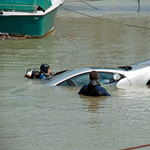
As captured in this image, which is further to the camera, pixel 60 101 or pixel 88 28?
pixel 88 28

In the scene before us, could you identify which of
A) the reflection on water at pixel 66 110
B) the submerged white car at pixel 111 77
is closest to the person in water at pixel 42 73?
the reflection on water at pixel 66 110

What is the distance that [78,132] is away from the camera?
20.0 feet

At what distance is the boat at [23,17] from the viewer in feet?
64.6

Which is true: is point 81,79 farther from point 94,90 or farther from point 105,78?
point 94,90

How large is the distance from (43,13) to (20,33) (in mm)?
1668

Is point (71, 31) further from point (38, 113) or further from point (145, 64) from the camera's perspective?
point (38, 113)

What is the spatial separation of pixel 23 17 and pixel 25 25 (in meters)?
0.60

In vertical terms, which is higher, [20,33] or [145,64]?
[145,64]

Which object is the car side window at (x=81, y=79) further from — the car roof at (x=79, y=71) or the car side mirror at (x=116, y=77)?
the car side mirror at (x=116, y=77)

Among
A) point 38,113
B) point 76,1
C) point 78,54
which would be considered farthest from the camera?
point 76,1

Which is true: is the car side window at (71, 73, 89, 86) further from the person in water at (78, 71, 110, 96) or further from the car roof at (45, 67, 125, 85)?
the person in water at (78, 71, 110, 96)

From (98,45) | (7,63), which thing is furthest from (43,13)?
(7,63)

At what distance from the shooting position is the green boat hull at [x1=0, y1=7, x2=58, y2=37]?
19.8 m

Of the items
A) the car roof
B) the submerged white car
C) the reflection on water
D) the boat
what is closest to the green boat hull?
the boat
